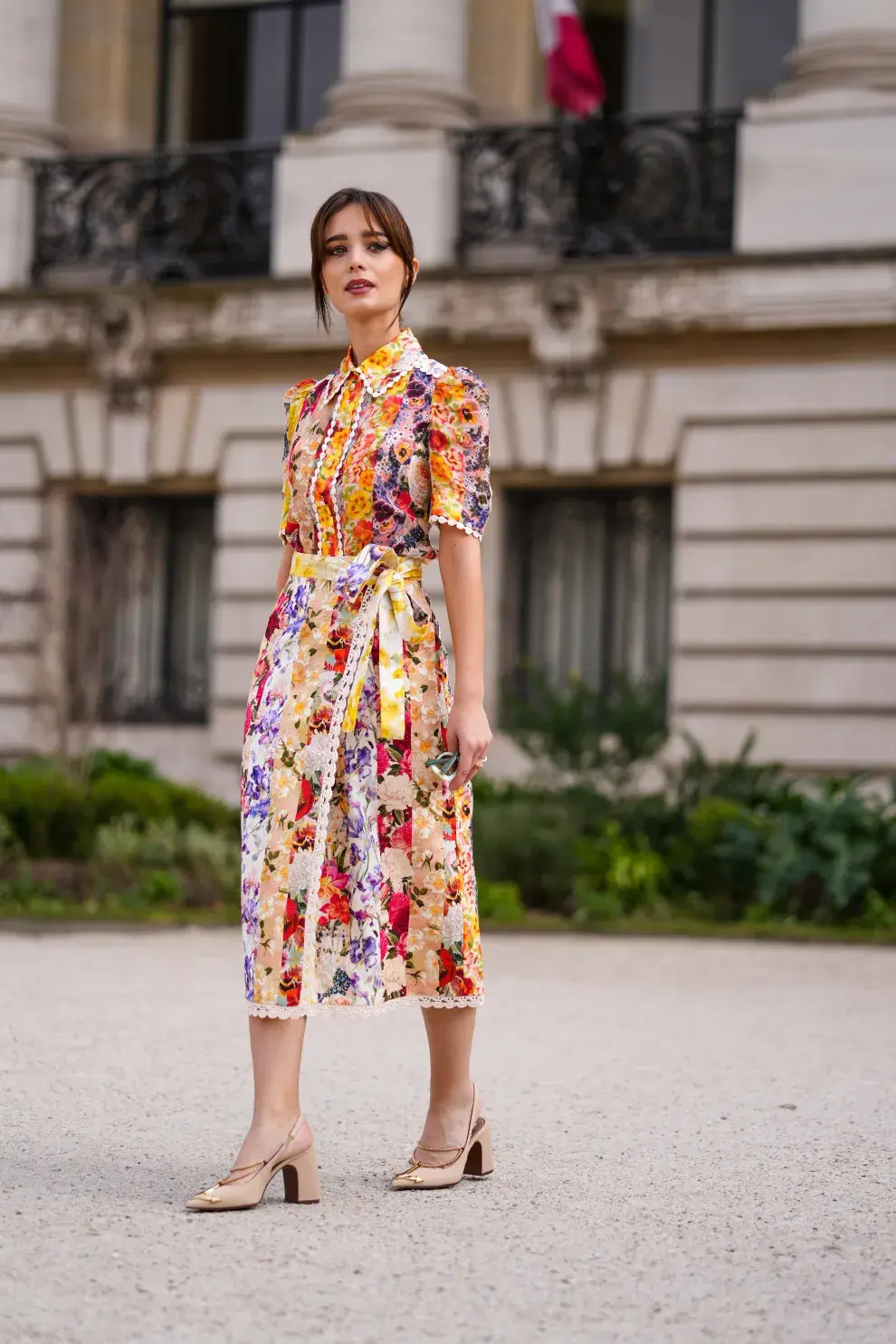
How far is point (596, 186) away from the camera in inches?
742

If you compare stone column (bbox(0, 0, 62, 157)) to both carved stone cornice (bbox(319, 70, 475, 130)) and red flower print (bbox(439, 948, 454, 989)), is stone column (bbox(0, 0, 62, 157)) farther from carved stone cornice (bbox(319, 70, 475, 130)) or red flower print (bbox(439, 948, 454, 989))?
red flower print (bbox(439, 948, 454, 989))

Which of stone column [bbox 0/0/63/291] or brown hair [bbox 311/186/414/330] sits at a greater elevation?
stone column [bbox 0/0/63/291]

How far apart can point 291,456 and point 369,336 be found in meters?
0.33

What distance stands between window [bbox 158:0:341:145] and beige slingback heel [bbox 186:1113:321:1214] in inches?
685

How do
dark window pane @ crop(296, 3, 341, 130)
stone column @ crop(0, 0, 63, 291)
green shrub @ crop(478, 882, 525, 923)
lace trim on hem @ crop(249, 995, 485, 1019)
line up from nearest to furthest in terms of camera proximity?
1. lace trim on hem @ crop(249, 995, 485, 1019)
2. green shrub @ crop(478, 882, 525, 923)
3. stone column @ crop(0, 0, 63, 291)
4. dark window pane @ crop(296, 3, 341, 130)

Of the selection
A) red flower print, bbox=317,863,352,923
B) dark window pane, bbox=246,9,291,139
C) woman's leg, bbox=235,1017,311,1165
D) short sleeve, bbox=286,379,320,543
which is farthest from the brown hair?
dark window pane, bbox=246,9,291,139

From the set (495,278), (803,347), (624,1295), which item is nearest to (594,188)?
(495,278)

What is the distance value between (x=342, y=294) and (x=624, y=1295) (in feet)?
7.55

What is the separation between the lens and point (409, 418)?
4.93 metres

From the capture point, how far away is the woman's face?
16.4 ft

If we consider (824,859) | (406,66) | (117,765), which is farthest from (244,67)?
(824,859)

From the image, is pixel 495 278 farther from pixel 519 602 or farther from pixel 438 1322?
pixel 438 1322

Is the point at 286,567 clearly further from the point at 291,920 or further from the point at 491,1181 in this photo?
the point at 491,1181

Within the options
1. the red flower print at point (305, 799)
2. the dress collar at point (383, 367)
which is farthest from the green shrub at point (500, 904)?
Result: the red flower print at point (305, 799)
